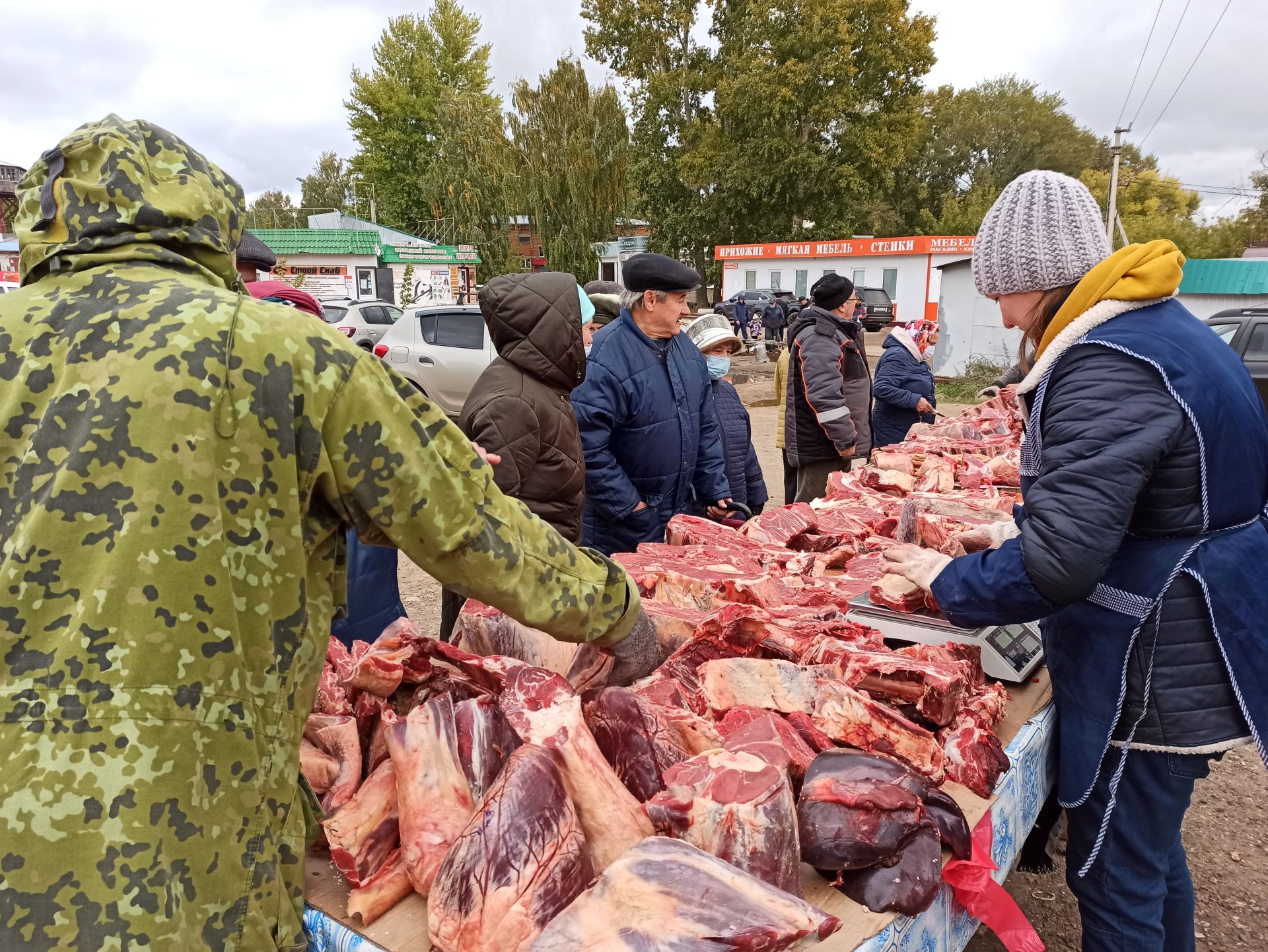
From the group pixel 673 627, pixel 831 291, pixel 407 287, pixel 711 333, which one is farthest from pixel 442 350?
pixel 407 287

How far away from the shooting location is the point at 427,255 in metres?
31.8

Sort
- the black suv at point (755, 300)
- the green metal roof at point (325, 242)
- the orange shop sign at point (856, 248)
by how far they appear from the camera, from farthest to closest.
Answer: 1. the green metal roof at point (325, 242)
2. the orange shop sign at point (856, 248)
3. the black suv at point (755, 300)

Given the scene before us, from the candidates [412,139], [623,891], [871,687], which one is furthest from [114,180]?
[412,139]

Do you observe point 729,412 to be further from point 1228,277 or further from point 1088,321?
point 1228,277

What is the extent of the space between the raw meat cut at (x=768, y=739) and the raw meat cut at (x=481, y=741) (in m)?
0.45

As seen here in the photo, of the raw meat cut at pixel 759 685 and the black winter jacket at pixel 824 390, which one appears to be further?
the black winter jacket at pixel 824 390

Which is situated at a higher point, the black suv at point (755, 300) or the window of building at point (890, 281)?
the window of building at point (890, 281)

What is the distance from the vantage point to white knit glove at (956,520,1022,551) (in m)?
2.56

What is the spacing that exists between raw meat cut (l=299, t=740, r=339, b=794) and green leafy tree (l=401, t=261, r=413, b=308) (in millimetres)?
28721

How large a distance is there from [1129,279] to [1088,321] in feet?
0.45

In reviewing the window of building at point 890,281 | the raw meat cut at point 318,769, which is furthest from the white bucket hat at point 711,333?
the window of building at point 890,281

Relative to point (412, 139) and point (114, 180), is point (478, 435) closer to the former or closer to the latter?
point (114, 180)

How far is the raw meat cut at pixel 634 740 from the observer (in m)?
1.65

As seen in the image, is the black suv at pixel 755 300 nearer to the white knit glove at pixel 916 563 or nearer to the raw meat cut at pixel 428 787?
the white knit glove at pixel 916 563
